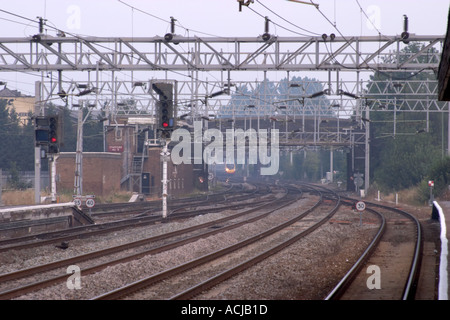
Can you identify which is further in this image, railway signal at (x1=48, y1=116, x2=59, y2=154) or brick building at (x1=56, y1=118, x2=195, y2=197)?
brick building at (x1=56, y1=118, x2=195, y2=197)

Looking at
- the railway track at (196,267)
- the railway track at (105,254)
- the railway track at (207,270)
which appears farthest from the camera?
the railway track at (105,254)

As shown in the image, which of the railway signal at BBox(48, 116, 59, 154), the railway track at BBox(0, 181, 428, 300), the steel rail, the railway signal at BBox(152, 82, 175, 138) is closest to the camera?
the steel rail

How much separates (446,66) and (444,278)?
3817 millimetres

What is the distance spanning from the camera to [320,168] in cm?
9162

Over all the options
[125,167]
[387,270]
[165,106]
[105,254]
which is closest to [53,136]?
[165,106]

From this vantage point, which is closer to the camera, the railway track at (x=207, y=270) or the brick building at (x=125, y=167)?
the railway track at (x=207, y=270)

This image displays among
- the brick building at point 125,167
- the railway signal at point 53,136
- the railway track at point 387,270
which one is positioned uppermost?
the railway signal at point 53,136

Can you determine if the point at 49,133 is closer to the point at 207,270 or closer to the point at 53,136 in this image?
the point at 53,136

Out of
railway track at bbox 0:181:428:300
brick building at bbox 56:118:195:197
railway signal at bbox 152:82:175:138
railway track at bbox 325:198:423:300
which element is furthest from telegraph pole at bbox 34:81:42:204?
railway track at bbox 325:198:423:300

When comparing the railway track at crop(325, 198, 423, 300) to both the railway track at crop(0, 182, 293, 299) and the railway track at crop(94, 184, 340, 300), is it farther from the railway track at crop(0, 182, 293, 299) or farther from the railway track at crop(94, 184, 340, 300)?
the railway track at crop(0, 182, 293, 299)

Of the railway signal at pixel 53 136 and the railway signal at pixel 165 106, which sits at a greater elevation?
the railway signal at pixel 165 106

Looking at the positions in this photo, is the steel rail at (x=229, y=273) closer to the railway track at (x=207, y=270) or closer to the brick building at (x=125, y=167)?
the railway track at (x=207, y=270)

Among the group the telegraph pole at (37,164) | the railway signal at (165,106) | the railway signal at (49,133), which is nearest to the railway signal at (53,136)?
the railway signal at (49,133)

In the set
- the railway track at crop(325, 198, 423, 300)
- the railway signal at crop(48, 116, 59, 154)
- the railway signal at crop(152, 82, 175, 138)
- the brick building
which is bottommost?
the railway track at crop(325, 198, 423, 300)
